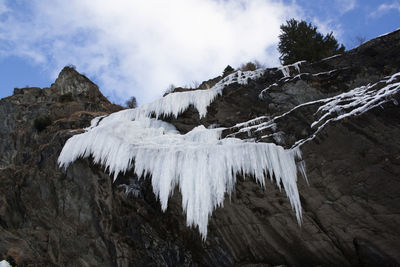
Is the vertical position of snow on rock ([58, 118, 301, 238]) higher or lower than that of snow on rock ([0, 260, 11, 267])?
higher

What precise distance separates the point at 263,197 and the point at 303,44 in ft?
23.3

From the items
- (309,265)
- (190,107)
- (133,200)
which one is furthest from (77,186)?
(309,265)

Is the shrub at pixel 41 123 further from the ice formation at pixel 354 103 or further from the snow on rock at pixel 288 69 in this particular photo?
the ice formation at pixel 354 103

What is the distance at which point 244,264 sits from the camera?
261 inches

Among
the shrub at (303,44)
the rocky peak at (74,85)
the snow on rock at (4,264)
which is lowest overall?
the snow on rock at (4,264)

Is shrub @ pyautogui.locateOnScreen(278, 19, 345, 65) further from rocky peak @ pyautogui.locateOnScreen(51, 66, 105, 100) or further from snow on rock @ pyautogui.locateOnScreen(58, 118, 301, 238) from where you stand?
rocky peak @ pyautogui.locateOnScreen(51, 66, 105, 100)

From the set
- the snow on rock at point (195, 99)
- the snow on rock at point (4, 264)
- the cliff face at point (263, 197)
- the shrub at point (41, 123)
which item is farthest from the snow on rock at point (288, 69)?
the snow on rock at point (4, 264)

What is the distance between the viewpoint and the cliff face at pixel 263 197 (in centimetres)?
523

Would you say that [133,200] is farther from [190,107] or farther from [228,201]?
[190,107]

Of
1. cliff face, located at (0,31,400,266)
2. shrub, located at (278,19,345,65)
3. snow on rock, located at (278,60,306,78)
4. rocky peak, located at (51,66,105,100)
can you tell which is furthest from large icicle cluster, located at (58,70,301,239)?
rocky peak, located at (51,66,105,100)

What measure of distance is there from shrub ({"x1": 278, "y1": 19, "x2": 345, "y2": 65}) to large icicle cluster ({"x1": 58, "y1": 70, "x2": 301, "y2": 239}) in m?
3.07

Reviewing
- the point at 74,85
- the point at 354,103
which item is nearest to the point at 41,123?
the point at 74,85

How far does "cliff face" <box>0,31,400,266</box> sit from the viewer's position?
5230 millimetres

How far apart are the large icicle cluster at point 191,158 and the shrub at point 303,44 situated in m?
3.07
